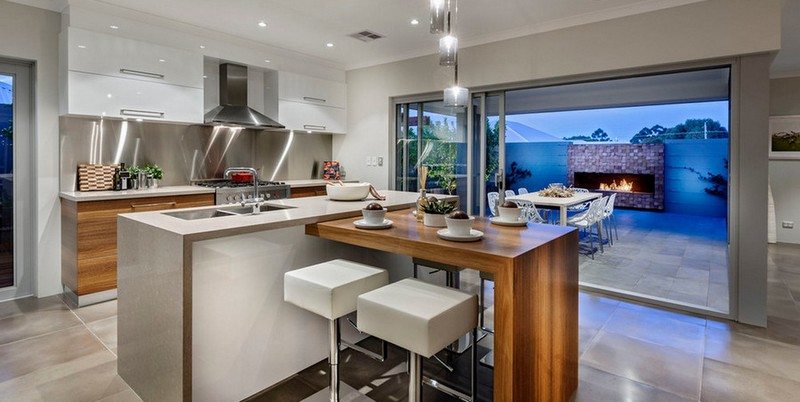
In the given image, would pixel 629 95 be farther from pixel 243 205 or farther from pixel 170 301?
pixel 170 301

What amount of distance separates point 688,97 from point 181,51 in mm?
5610

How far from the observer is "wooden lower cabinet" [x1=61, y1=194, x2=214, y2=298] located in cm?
323

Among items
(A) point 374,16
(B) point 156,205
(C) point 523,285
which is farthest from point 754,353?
(B) point 156,205

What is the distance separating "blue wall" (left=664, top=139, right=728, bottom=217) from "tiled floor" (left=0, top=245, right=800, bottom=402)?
11.9 ft

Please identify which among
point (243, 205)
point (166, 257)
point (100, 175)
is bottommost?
point (166, 257)

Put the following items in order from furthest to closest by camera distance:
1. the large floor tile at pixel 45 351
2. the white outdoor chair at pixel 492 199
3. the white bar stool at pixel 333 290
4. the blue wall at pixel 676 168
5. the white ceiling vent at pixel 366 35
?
1. the blue wall at pixel 676 168
2. the white outdoor chair at pixel 492 199
3. the white ceiling vent at pixel 366 35
4. the large floor tile at pixel 45 351
5. the white bar stool at pixel 333 290

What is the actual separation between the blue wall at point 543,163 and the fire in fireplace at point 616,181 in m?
0.36

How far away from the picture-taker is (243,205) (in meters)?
2.47

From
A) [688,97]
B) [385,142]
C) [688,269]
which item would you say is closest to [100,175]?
[385,142]

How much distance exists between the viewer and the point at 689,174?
21.8 feet

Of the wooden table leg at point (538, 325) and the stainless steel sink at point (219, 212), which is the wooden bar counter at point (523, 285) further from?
the stainless steel sink at point (219, 212)

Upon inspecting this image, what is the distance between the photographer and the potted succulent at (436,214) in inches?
79.8

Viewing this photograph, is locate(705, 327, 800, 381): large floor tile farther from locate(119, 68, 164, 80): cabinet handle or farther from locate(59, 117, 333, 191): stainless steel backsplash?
locate(119, 68, 164, 80): cabinet handle

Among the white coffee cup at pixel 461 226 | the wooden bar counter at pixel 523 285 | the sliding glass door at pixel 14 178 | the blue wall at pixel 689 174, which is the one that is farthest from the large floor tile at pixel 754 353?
the sliding glass door at pixel 14 178
